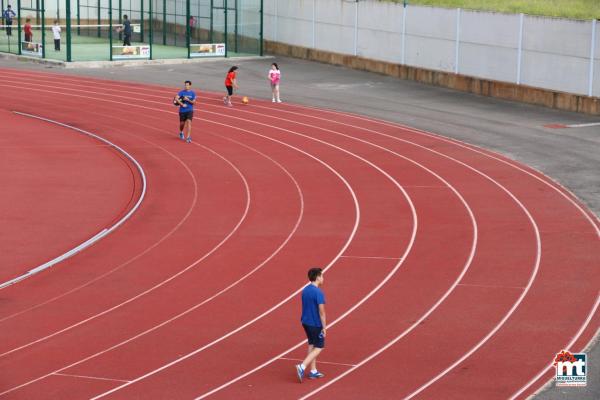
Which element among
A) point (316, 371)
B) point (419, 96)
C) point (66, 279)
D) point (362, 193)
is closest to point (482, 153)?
point (362, 193)

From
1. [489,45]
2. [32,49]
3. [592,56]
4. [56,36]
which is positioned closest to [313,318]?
[592,56]

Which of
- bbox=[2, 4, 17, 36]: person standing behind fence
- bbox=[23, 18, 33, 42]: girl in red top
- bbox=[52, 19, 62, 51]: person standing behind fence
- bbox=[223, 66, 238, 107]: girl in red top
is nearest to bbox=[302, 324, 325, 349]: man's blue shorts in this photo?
bbox=[223, 66, 238, 107]: girl in red top

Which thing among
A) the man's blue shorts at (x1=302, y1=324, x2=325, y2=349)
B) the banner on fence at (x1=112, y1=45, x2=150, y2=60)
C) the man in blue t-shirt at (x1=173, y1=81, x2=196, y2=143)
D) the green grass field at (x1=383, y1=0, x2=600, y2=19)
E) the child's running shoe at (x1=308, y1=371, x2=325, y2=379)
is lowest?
the child's running shoe at (x1=308, y1=371, x2=325, y2=379)

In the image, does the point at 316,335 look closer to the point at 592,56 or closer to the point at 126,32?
the point at 592,56

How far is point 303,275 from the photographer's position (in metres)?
17.5

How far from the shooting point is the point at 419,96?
3800cm

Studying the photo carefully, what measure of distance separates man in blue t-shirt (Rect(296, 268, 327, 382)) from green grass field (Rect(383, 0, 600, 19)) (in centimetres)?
2690

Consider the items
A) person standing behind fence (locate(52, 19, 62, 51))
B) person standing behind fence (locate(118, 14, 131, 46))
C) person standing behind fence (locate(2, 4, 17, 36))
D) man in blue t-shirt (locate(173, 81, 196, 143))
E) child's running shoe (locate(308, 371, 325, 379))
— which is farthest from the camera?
person standing behind fence (locate(2, 4, 17, 36))

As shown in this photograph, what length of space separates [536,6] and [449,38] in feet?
13.1

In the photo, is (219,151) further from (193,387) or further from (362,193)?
(193,387)

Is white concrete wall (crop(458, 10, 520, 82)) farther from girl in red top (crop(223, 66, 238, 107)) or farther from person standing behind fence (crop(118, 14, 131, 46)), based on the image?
person standing behind fence (crop(118, 14, 131, 46))

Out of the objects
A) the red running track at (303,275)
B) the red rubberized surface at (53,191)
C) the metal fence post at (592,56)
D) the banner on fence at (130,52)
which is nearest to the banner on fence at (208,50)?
the banner on fence at (130,52)

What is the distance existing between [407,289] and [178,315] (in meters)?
3.55

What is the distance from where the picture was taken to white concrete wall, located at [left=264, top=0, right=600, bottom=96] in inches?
1342
